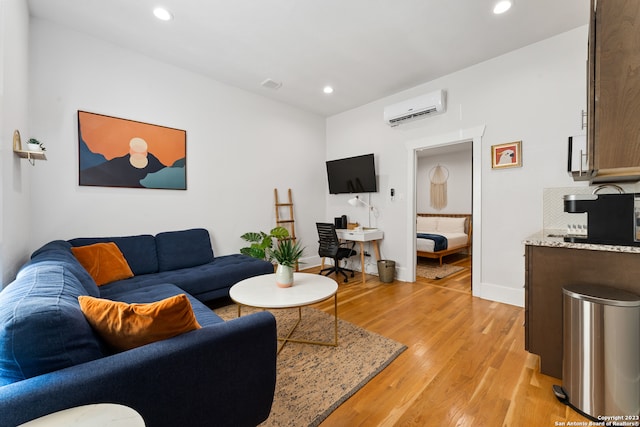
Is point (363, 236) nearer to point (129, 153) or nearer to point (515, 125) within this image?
point (515, 125)

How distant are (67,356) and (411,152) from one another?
4.02 metres

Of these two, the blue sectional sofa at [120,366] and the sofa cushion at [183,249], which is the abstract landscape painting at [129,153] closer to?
the sofa cushion at [183,249]

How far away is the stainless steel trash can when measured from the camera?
135 centimetres

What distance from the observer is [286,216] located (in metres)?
4.59

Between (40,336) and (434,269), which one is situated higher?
(40,336)

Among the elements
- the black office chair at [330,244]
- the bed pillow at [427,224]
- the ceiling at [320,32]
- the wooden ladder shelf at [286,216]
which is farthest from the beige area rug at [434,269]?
the ceiling at [320,32]

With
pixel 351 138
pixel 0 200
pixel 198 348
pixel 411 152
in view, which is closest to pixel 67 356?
pixel 198 348

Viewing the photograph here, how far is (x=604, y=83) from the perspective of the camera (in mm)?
1405

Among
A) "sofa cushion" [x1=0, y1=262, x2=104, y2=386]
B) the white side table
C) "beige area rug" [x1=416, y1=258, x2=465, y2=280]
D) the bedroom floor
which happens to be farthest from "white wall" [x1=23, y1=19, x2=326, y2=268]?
the white side table

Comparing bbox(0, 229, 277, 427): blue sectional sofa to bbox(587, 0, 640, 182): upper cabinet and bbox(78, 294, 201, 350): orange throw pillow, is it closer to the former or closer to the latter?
bbox(78, 294, 201, 350): orange throw pillow

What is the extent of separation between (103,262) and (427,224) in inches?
237

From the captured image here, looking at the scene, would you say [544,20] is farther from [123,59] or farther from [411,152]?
[123,59]

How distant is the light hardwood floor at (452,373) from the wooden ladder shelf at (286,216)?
1771 mm

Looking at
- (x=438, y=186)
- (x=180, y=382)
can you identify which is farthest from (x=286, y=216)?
(x=438, y=186)
